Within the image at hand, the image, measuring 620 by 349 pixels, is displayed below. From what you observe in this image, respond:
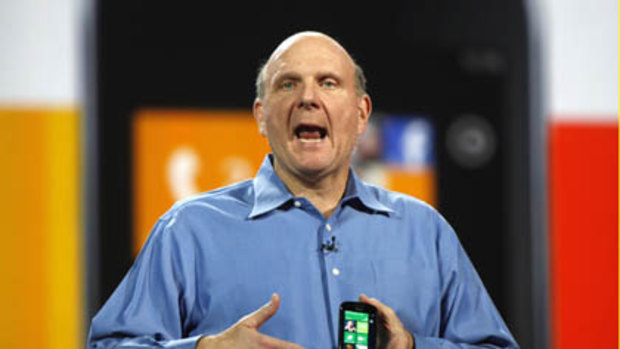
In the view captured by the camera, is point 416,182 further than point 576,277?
No

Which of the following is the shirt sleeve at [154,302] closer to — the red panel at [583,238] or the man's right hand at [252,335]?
the man's right hand at [252,335]

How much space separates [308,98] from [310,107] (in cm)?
2

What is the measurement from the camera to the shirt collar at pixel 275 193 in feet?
4.82

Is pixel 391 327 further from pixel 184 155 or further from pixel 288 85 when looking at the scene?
pixel 184 155

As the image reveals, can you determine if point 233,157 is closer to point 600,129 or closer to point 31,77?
point 31,77

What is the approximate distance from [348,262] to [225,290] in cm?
22

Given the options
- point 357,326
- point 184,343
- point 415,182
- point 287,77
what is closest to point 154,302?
point 184,343

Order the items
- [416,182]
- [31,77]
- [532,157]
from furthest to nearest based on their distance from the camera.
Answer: [532,157] < [416,182] < [31,77]

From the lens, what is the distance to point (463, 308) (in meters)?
1.50

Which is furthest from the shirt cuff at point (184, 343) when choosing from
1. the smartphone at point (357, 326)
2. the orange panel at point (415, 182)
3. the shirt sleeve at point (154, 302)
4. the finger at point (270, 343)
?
the orange panel at point (415, 182)

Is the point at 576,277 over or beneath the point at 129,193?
beneath

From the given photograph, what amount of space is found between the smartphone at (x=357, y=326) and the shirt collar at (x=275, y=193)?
0.25 meters

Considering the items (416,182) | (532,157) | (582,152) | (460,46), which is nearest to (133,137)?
(416,182)

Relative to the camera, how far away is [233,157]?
Result: 9.13 ft
